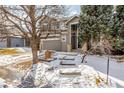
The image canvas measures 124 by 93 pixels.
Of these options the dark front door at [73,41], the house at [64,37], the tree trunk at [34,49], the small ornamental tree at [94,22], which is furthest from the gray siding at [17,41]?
the small ornamental tree at [94,22]

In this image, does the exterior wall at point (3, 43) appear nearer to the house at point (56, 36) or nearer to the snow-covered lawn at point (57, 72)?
the house at point (56, 36)

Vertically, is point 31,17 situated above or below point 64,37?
above

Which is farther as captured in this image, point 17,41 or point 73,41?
point 73,41

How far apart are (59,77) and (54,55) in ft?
0.88

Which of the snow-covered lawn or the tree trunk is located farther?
the tree trunk

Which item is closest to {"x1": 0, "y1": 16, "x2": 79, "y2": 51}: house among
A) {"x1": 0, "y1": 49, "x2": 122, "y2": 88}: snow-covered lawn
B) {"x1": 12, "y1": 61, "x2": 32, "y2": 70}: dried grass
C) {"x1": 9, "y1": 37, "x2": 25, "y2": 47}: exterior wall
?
{"x1": 9, "y1": 37, "x2": 25, "y2": 47}: exterior wall

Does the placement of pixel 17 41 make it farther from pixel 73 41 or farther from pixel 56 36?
pixel 73 41

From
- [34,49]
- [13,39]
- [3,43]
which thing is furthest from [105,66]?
[3,43]

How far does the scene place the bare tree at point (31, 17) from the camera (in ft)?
9.66

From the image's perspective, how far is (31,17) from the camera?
117 inches

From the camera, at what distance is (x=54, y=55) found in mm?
2992

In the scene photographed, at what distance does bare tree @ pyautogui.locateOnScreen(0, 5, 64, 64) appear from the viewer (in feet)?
9.66

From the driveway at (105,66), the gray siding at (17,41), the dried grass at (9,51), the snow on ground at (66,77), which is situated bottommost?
the snow on ground at (66,77)

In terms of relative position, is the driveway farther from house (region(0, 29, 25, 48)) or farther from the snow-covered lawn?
house (region(0, 29, 25, 48))
